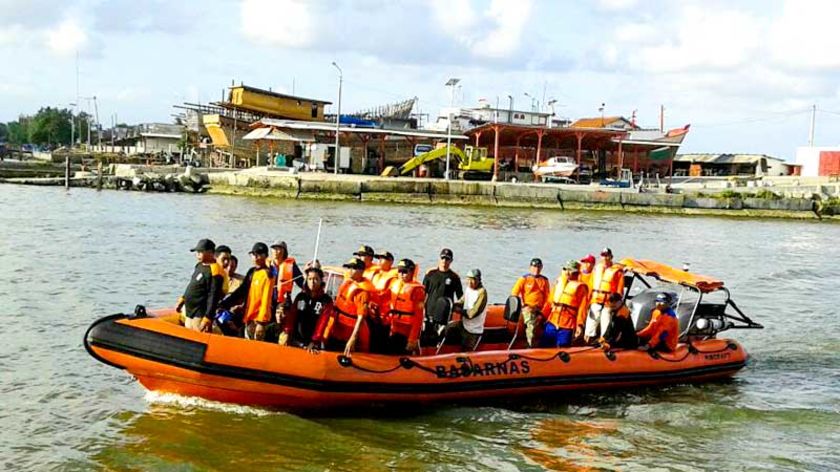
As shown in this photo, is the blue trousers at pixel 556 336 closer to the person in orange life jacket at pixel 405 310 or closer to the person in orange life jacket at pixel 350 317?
the person in orange life jacket at pixel 405 310

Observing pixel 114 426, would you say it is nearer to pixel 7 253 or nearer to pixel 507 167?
pixel 7 253

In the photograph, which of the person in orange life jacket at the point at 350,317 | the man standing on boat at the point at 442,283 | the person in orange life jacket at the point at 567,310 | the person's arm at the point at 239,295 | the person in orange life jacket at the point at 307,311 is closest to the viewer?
the person in orange life jacket at the point at 307,311

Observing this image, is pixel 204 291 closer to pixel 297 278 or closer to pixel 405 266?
pixel 297 278

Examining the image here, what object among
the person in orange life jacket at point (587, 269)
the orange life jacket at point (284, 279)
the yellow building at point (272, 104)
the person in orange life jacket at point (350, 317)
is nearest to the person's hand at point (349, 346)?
the person in orange life jacket at point (350, 317)

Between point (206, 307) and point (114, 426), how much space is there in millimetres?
1706

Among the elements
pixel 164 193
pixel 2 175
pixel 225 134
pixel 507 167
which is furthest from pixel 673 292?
pixel 2 175

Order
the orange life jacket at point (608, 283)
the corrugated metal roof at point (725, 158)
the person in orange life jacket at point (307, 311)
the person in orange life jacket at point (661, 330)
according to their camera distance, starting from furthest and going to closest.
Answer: the corrugated metal roof at point (725, 158)
the orange life jacket at point (608, 283)
the person in orange life jacket at point (661, 330)
the person in orange life jacket at point (307, 311)

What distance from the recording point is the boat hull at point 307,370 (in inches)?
358

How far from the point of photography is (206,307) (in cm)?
939

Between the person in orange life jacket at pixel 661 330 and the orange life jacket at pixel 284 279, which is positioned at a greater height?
the orange life jacket at pixel 284 279

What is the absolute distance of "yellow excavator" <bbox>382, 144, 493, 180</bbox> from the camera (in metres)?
51.9

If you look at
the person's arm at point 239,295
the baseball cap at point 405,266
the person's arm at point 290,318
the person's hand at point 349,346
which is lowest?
the person's hand at point 349,346

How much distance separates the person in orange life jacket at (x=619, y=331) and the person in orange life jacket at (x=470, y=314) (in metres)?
1.78

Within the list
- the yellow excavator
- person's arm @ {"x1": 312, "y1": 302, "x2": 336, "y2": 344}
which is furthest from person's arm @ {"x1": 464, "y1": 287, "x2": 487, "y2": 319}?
the yellow excavator
